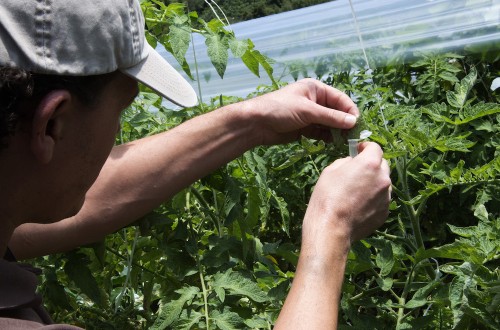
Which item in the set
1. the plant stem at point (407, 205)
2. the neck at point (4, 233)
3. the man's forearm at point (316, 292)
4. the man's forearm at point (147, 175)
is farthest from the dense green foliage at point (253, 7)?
the neck at point (4, 233)

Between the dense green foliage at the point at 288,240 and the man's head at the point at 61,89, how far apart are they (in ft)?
1.74

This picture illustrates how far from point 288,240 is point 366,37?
75cm

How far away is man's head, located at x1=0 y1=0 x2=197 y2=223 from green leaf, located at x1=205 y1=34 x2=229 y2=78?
599 millimetres

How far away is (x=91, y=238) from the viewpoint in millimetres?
2076

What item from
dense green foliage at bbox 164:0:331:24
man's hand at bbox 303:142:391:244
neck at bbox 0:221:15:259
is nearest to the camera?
neck at bbox 0:221:15:259

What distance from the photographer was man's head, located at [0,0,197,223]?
50.8 inches

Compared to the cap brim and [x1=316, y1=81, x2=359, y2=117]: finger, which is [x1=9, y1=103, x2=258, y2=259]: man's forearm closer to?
[x1=316, y1=81, x2=359, y2=117]: finger

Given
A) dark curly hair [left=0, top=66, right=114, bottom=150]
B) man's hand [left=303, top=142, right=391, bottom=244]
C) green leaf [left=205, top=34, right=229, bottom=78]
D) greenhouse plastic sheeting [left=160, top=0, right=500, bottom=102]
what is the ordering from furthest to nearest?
greenhouse plastic sheeting [left=160, top=0, right=500, bottom=102] → green leaf [left=205, top=34, right=229, bottom=78] → man's hand [left=303, top=142, right=391, bottom=244] → dark curly hair [left=0, top=66, right=114, bottom=150]

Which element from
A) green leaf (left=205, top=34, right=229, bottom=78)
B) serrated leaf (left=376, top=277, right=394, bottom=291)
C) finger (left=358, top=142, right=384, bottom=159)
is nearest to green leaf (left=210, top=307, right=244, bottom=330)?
serrated leaf (left=376, top=277, right=394, bottom=291)

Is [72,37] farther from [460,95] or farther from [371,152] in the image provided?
[460,95]

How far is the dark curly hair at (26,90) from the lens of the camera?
4.16 ft

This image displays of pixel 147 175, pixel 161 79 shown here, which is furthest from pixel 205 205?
pixel 161 79

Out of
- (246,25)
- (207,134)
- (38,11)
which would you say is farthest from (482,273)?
(246,25)

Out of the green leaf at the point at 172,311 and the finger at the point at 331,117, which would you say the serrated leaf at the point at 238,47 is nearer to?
the finger at the point at 331,117
